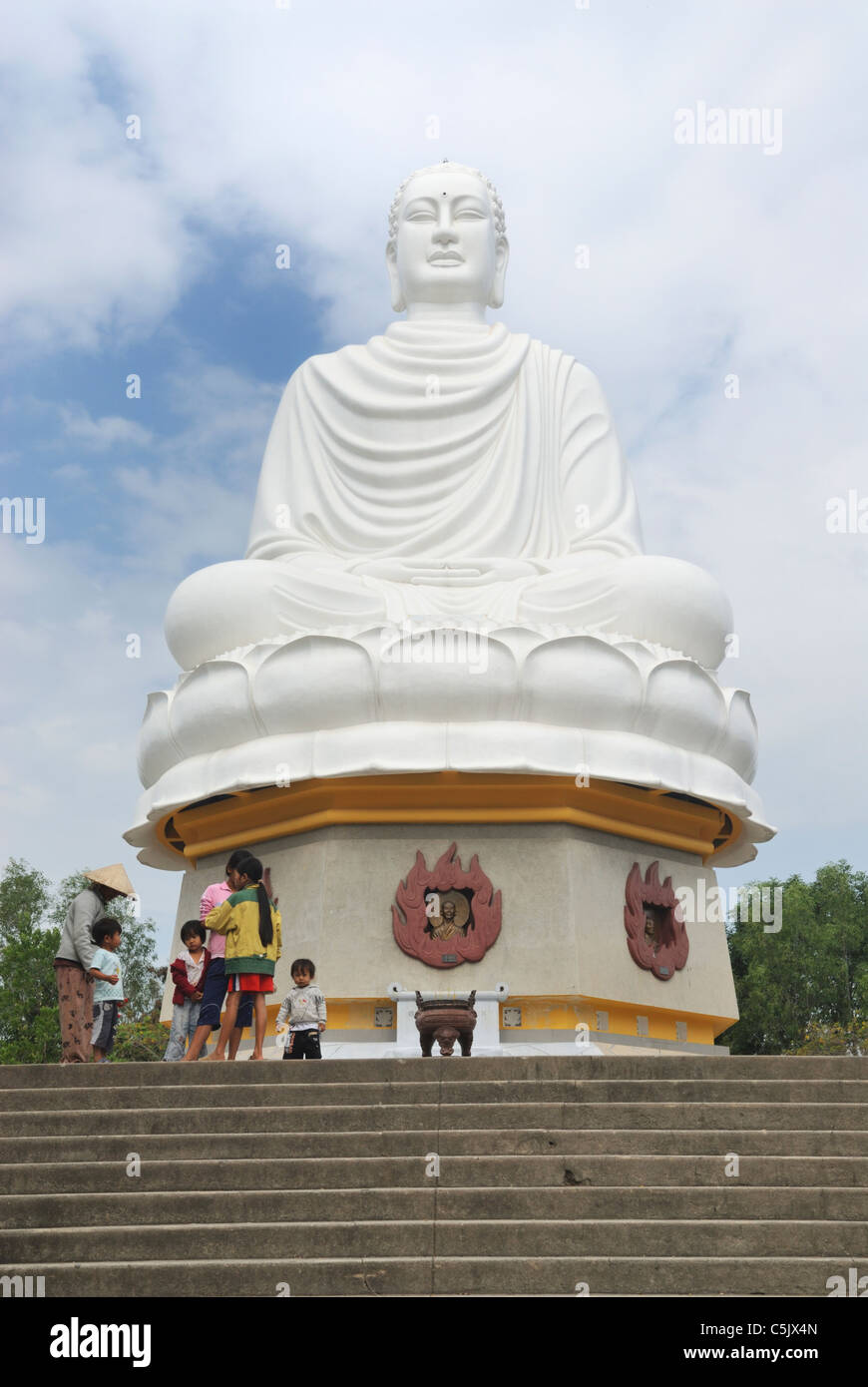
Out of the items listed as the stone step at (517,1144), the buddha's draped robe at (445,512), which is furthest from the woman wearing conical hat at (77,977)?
the buddha's draped robe at (445,512)

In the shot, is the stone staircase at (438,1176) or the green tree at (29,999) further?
the green tree at (29,999)

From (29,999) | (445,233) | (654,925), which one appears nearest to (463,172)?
(445,233)

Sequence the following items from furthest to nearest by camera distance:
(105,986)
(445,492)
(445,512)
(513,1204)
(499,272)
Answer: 1. (499,272)
2. (445,492)
3. (445,512)
4. (105,986)
5. (513,1204)

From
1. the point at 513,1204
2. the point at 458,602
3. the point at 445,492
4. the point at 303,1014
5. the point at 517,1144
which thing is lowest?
the point at 513,1204

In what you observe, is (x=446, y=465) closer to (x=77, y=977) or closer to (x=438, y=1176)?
(x=77, y=977)

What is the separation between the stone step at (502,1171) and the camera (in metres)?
5.89

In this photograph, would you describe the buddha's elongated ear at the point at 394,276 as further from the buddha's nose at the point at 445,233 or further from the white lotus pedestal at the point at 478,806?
the white lotus pedestal at the point at 478,806

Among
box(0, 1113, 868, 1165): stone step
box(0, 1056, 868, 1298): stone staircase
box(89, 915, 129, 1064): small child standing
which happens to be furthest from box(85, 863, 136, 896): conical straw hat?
box(0, 1113, 868, 1165): stone step

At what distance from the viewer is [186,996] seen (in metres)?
9.71

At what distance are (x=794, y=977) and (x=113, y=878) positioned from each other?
21.7m

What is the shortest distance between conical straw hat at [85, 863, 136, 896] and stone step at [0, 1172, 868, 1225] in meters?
3.53

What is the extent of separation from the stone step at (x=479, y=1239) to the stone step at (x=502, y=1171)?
13.5 inches

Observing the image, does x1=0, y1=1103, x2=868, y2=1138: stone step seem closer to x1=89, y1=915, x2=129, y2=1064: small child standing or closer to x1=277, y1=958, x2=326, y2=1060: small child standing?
x1=277, y1=958, x2=326, y2=1060: small child standing

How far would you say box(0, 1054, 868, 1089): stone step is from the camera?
6.84m
